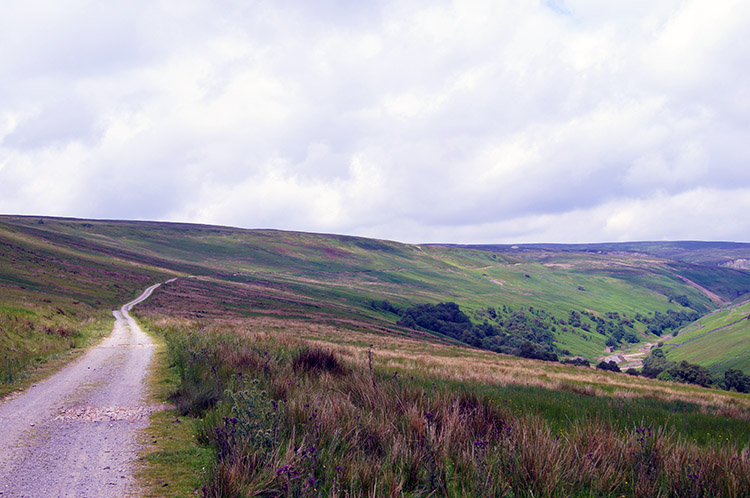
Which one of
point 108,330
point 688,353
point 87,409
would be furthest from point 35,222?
point 688,353

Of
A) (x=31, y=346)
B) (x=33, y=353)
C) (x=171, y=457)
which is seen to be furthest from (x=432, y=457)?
(x=31, y=346)

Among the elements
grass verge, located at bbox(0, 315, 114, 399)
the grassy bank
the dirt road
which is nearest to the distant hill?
the grassy bank

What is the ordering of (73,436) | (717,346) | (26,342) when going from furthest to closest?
(717,346), (26,342), (73,436)

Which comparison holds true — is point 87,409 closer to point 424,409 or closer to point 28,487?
point 28,487

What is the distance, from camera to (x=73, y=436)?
6129 mm

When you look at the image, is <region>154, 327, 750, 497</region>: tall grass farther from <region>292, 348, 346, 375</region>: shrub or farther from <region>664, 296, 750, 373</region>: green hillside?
<region>664, 296, 750, 373</region>: green hillside

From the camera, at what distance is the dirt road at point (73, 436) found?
178 inches

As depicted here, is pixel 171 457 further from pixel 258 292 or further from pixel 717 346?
pixel 717 346

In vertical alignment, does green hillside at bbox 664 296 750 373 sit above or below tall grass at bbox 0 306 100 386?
below

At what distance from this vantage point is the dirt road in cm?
453

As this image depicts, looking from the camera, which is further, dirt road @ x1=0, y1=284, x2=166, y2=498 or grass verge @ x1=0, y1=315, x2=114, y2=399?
grass verge @ x1=0, y1=315, x2=114, y2=399

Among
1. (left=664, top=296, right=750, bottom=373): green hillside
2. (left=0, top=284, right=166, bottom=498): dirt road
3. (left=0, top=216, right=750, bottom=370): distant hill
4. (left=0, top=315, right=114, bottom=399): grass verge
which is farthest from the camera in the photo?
(left=664, top=296, right=750, bottom=373): green hillside

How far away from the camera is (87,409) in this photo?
7.67 metres

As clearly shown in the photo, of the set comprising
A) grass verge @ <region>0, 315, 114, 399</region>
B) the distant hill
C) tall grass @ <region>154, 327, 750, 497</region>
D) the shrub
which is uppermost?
tall grass @ <region>154, 327, 750, 497</region>
